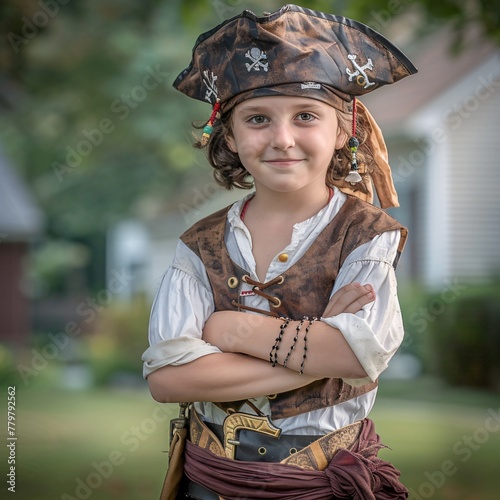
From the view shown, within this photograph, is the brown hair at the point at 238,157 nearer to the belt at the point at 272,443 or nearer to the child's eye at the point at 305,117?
the child's eye at the point at 305,117

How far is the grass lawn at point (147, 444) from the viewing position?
19.1 feet

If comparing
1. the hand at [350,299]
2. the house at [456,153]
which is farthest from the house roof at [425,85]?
the hand at [350,299]

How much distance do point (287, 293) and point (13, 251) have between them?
15051 mm

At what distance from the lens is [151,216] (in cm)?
2170

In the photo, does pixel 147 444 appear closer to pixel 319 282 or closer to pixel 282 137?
pixel 319 282

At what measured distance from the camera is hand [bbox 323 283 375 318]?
7.04 feet

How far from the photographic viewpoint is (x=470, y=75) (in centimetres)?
1390

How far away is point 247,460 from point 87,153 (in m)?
20.3

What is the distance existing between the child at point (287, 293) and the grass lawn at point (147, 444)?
2838 mm

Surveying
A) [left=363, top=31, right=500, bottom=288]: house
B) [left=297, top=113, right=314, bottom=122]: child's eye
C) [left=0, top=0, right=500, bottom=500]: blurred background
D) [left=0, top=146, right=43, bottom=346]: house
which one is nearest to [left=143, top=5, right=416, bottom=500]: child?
[left=297, top=113, right=314, bottom=122]: child's eye

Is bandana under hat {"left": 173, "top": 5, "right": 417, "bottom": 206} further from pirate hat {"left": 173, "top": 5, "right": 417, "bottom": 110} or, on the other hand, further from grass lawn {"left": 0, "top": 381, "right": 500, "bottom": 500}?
grass lawn {"left": 0, "top": 381, "right": 500, "bottom": 500}

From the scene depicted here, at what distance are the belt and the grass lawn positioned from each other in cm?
281

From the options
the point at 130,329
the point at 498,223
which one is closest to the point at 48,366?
the point at 130,329

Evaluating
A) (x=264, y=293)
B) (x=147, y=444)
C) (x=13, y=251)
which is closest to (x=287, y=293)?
(x=264, y=293)
